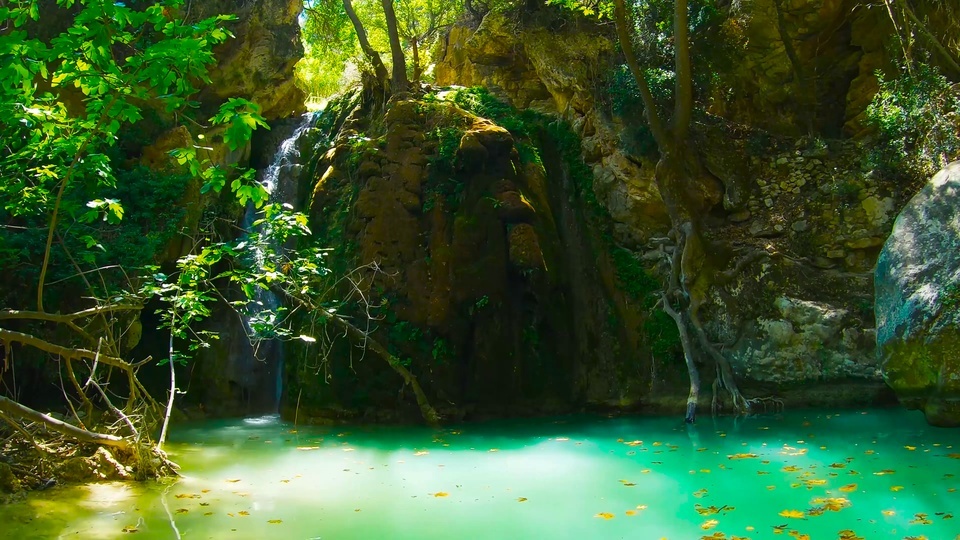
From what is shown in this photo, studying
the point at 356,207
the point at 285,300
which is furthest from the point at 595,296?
the point at 285,300

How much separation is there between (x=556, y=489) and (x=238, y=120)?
403 cm

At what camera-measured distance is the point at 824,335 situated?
33.2 feet

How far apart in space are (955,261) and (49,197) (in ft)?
28.6

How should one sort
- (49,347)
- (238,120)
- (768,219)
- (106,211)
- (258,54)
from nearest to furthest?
(238,120) < (49,347) < (106,211) < (768,219) < (258,54)

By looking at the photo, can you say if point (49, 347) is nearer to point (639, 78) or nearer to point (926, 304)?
point (926, 304)

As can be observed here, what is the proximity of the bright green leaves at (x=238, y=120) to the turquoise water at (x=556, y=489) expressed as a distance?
2.73 metres

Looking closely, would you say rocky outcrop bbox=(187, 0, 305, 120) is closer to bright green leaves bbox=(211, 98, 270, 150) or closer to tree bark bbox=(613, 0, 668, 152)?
tree bark bbox=(613, 0, 668, 152)

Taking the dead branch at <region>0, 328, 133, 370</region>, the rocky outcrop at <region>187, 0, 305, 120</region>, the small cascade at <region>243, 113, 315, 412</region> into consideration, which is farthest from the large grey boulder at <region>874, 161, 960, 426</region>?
the rocky outcrop at <region>187, 0, 305, 120</region>

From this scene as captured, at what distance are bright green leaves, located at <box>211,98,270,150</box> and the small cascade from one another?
4.64 m

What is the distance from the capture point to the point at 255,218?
1435cm

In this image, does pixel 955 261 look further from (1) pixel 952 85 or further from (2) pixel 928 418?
(1) pixel 952 85

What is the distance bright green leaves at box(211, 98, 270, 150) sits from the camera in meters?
4.05

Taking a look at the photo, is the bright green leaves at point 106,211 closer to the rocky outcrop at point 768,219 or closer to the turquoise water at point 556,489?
the turquoise water at point 556,489

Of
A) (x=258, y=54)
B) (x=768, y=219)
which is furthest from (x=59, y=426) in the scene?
(x=258, y=54)
